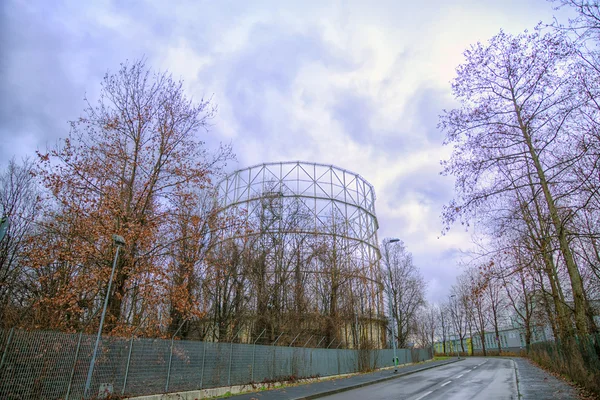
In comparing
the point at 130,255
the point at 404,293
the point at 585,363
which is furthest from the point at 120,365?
the point at 404,293

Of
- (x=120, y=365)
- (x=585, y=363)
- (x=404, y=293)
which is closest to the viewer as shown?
(x=120, y=365)

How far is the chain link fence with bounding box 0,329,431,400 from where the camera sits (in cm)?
730

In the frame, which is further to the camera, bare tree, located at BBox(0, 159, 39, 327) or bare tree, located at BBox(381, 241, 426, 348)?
bare tree, located at BBox(381, 241, 426, 348)

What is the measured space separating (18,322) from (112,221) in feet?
10.5

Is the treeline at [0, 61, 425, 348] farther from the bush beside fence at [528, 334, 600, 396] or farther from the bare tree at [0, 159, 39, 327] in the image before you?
the bush beside fence at [528, 334, 600, 396]

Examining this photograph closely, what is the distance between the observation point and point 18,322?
29.2 feet

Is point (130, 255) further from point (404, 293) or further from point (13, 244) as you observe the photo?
point (404, 293)

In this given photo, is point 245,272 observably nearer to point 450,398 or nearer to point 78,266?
point 78,266

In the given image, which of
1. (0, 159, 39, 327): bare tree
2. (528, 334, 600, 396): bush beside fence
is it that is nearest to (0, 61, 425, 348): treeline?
(0, 159, 39, 327): bare tree

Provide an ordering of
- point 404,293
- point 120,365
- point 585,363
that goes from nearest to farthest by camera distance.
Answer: point 120,365 < point 585,363 < point 404,293

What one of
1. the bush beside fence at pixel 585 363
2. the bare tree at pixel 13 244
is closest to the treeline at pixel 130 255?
the bare tree at pixel 13 244

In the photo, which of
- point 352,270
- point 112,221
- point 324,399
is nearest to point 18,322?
point 112,221

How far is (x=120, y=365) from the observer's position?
9172 millimetres

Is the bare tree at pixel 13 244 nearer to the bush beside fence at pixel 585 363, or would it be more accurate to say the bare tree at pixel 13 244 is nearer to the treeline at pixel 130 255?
the treeline at pixel 130 255
